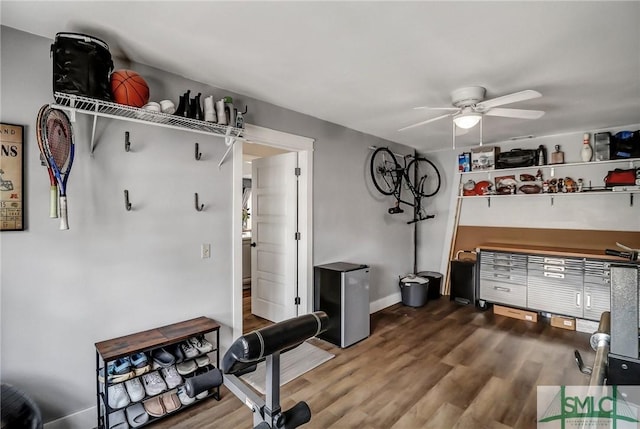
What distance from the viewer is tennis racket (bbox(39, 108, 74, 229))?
5.72 ft

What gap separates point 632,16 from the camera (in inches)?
69.1

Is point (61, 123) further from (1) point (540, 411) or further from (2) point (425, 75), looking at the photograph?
(1) point (540, 411)

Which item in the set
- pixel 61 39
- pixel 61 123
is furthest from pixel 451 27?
pixel 61 123

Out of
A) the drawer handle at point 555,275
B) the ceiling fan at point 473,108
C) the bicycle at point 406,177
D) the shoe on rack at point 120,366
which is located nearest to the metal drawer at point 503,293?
the drawer handle at point 555,275

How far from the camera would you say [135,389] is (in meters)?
2.13

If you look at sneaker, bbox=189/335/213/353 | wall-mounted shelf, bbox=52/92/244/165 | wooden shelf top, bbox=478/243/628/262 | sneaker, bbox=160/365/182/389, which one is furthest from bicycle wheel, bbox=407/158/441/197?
sneaker, bbox=160/365/182/389

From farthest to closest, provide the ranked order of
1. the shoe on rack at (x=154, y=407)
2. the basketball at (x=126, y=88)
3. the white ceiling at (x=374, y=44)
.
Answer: the shoe on rack at (x=154, y=407)
the basketball at (x=126, y=88)
the white ceiling at (x=374, y=44)

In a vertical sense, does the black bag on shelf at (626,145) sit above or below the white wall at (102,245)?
above

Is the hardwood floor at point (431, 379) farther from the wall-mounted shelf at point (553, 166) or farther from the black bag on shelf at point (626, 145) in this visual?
the black bag on shelf at point (626, 145)

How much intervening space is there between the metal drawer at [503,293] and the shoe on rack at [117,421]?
14.9 feet

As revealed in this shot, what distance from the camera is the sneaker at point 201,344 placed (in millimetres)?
2439

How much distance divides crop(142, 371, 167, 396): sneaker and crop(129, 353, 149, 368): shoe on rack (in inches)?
5.3

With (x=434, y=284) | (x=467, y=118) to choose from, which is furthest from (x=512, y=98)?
(x=434, y=284)

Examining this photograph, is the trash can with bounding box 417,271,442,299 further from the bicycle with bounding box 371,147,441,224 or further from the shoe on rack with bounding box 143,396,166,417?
the shoe on rack with bounding box 143,396,166,417
